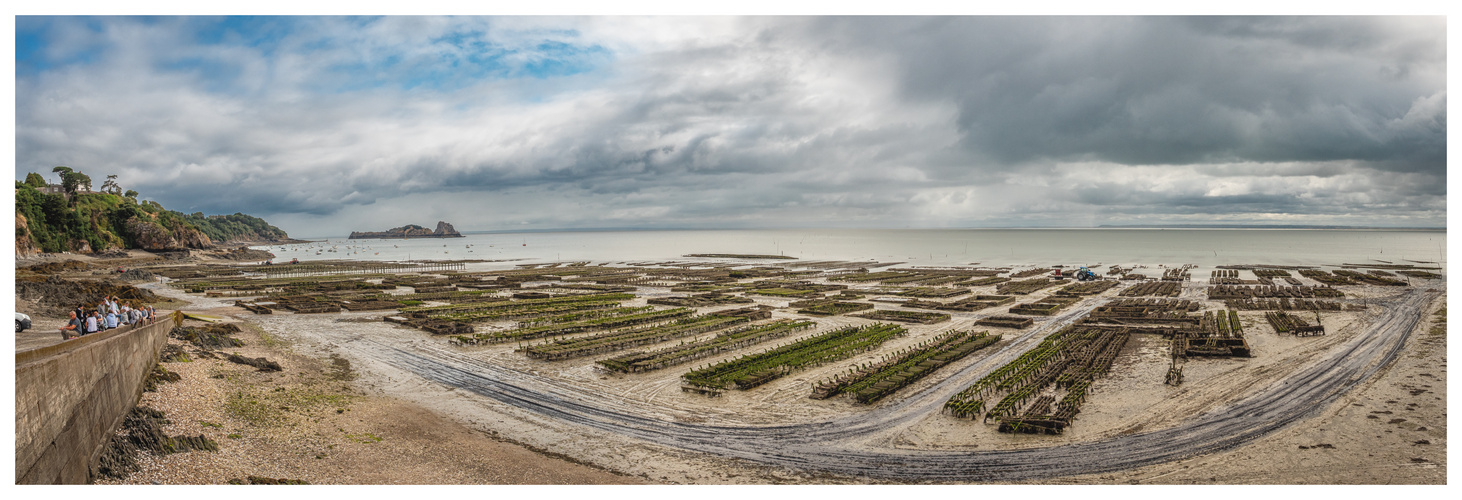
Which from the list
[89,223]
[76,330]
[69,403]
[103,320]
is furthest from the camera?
[89,223]

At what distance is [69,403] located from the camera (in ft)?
52.1

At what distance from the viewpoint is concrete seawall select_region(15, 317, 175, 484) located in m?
13.6

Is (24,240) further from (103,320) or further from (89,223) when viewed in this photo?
(103,320)

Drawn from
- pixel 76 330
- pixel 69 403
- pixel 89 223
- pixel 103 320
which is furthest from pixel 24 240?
pixel 69 403

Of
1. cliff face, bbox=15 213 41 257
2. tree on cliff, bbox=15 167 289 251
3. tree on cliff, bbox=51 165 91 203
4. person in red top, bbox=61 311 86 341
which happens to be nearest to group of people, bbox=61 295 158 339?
person in red top, bbox=61 311 86 341

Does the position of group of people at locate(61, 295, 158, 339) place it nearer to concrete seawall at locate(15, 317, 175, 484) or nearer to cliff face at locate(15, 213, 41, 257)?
concrete seawall at locate(15, 317, 175, 484)

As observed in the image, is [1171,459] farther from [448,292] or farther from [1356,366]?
[448,292]

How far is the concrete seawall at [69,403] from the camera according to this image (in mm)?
13648

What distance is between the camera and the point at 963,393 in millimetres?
26578

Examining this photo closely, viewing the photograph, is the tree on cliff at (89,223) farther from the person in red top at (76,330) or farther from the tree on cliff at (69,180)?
the person in red top at (76,330)

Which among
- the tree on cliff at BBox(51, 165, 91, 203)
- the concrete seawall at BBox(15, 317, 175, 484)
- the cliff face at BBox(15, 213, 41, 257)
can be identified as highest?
the tree on cliff at BBox(51, 165, 91, 203)

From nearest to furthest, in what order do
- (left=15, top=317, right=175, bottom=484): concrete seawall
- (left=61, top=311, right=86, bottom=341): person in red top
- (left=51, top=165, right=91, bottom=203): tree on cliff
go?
(left=15, top=317, right=175, bottom=484): concrete seawall
(left=61, top=311, right=86, bottom=341): person in red top
(left=51, top=165, right=91, bottom=203): tree on cliff

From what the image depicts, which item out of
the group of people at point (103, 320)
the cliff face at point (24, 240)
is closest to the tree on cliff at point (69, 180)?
the cliff face at point (24, 240)

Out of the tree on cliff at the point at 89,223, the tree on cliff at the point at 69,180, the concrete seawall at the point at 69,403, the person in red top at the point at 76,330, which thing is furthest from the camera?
the tree on cliff at the point at 69,180
